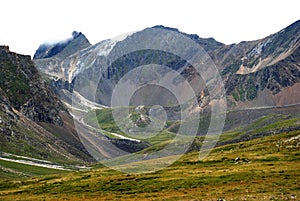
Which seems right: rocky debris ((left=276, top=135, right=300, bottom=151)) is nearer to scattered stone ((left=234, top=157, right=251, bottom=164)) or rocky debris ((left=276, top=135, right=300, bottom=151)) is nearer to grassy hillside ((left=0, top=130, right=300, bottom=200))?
grassy hillside ((left=0, top=130, right=300, bottom=200))

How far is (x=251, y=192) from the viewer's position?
6625 centimetres

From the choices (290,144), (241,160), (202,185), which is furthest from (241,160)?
(202,185)

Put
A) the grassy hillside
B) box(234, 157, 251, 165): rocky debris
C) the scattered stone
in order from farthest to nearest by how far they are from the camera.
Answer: the scattered stone
box(234, 157, 251, 165): rocky debris
the grassy hillside

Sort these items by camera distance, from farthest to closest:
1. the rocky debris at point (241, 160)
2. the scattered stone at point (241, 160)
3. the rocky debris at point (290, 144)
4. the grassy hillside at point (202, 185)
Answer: the rocky debris at point (290, 144)
the scattered stone at point (241, 160)
the rocky debris at point (241, 160)
the grassy hillside at point (202, 185)

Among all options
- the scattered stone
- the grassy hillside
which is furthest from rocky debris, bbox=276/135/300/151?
the scattered stone

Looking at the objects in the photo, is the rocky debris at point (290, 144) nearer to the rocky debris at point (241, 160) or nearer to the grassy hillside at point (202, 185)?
the grassy hillside at point (202, 185)

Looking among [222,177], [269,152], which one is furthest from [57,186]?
[269,152]

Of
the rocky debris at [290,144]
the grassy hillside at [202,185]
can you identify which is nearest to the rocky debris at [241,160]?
the grassy hillside at [202,185]

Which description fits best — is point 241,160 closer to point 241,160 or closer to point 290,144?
point 241,160

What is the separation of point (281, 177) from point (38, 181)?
77157 millimetres

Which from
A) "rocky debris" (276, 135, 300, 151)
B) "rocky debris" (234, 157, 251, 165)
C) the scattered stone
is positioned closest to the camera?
"rocky debris" (234, 157, 251, 165)

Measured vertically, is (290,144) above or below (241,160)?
below

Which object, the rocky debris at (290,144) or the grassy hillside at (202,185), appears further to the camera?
the rocky debris at (290,144)

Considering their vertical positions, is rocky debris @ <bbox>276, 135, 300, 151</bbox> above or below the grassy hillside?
below
